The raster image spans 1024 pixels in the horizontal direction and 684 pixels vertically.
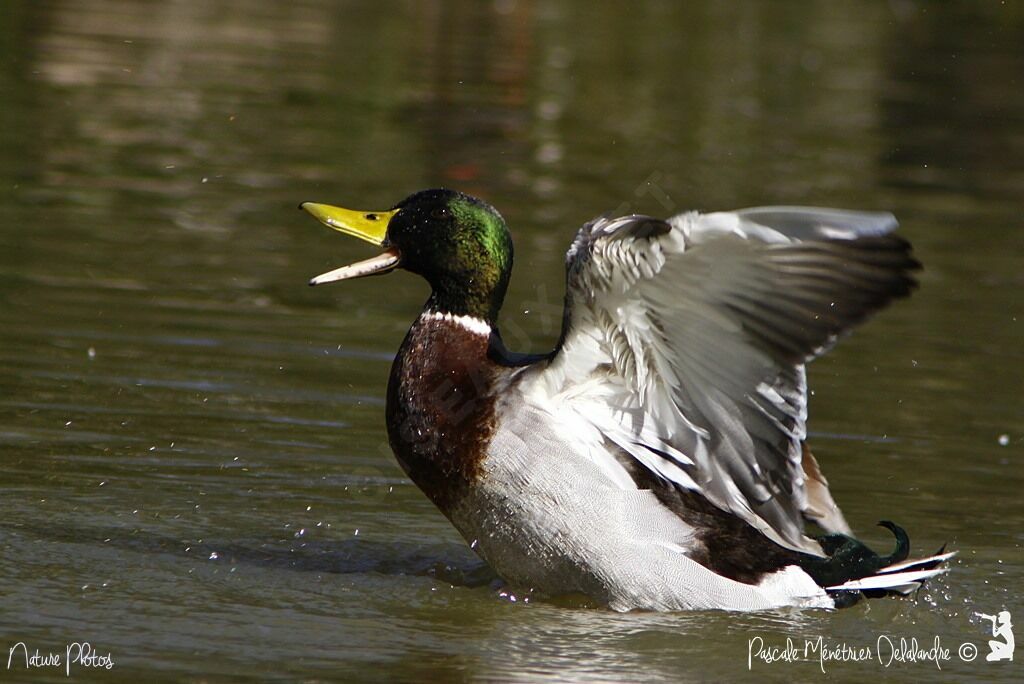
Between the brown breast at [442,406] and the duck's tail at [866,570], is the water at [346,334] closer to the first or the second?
the duck's tail at [866,570]

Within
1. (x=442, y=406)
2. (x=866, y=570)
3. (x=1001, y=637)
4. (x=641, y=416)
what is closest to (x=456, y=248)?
(x=442, y=406)

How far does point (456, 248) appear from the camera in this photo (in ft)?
18.4

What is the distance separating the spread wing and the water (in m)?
0.47

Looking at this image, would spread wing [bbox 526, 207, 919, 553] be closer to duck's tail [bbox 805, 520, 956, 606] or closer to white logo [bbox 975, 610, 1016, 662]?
duck's tail [bbox 805, 520, 956, 606]

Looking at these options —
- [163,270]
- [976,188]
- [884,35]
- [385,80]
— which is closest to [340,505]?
[163,270]

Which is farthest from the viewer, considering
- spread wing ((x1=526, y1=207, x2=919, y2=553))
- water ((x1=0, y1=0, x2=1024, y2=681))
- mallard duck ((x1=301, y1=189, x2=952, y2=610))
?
water ((x1=0, y1=0, x2=1024, y2=681))

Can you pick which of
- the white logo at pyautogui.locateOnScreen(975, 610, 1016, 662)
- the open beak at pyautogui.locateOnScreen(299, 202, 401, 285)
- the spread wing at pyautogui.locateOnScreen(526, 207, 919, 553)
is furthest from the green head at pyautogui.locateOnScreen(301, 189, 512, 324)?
the white logo at pyautogui.locateOnScreen(975, 610, 1016, 662)

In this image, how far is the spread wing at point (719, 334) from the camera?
14.9 ft

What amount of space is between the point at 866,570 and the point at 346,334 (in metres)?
3.70

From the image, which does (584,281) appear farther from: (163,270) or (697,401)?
(163,270)

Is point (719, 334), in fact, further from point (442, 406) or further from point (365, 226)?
point (365, 226)

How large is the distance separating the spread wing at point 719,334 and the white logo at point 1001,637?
0.60 m

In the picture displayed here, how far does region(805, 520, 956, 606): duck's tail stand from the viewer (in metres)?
5.18

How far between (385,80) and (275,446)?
36.1 feet
